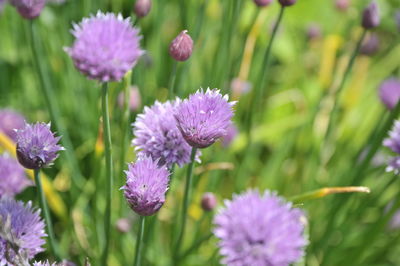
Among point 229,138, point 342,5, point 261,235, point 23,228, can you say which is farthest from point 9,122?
point 342,5

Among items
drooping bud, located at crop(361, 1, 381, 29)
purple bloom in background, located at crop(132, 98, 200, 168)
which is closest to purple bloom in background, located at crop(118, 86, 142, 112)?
purple bloom in background, located at crop(132, 98, 200, 168)

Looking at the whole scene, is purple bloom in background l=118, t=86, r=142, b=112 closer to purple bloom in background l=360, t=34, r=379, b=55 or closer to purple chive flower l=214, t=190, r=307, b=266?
purple chive flower l=214, t=190, r=307, b=266

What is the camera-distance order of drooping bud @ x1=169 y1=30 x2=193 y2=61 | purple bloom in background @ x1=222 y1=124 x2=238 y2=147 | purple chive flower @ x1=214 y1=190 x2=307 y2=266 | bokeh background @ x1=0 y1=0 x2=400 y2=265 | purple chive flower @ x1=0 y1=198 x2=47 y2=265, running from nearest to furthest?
purple chive flower @ x1=214 y1=190 x2=307 y2=266, purple chive flower @ x1=0 y1=198 x2=47 y2=265, drooping bud @ x1=169 y1=30 x2=193 y2=61, bokeh background @ x1=0 y1=0 x2=400 y2=265, purple bloom in background @ x1=222 y1=124 x2=238 y2=147

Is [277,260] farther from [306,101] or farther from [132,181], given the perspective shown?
[306,101]

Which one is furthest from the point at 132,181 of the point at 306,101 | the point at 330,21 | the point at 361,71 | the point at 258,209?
the point at 330,21

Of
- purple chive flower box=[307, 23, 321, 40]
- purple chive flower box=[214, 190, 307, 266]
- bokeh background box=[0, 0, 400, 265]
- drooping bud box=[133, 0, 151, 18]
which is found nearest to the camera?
purple chive flower box=[214, 190, 307, 266]

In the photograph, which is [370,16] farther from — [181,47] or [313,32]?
[313,32]
